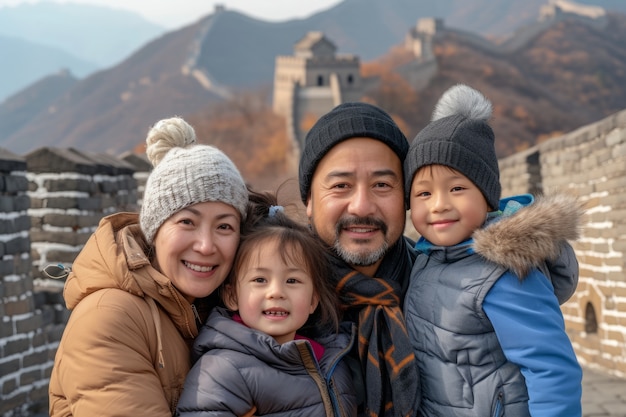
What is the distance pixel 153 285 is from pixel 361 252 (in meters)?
0.86

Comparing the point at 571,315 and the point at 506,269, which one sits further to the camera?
the point at 571,315

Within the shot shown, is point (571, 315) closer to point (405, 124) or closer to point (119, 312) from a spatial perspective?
point (119, 312)

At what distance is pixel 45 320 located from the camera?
5.96 m

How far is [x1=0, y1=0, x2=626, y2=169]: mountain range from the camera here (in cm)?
6134

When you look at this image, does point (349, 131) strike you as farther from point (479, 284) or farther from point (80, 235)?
point (80, 235)

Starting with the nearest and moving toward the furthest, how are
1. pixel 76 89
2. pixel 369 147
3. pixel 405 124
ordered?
pixel 369 147 < pixel 405 124 < pixel 76 89

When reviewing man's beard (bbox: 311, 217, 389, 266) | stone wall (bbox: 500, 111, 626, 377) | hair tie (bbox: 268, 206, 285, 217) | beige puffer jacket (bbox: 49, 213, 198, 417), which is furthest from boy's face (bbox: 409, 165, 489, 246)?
stone wall (bbox: 500, 111, 626, 377)

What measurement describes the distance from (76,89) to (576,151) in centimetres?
8668

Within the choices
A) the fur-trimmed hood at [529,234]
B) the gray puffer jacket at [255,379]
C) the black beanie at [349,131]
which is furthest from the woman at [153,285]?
the fur-trimmed hood at [529,234]

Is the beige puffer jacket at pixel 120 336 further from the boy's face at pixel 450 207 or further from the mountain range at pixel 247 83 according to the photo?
the mountain range at pixel 247 83

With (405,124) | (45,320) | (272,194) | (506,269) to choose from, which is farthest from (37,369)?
(405,124)

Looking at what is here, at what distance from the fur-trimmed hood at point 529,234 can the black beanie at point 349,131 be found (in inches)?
22.8

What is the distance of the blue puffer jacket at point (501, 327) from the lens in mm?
2662

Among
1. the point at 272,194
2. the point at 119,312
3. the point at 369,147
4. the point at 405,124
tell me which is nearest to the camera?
the point at 119,312
